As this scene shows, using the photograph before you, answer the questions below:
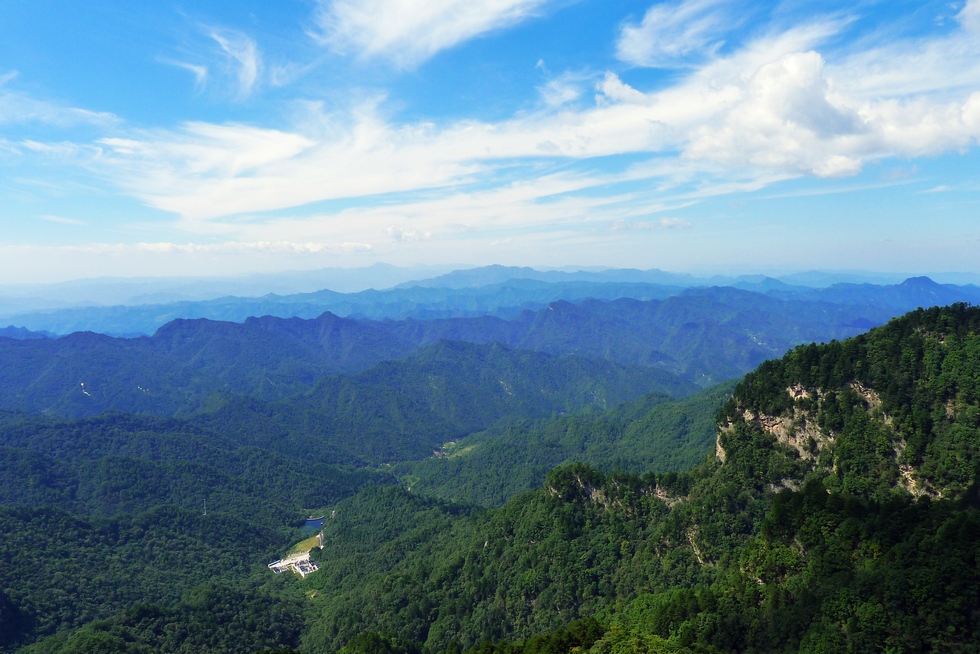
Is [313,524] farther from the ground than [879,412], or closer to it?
closer to it

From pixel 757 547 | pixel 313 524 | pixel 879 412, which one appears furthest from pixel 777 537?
pixel 313 524

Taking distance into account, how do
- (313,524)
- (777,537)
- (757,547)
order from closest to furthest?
(777,537)
(757,547)
(313,524)

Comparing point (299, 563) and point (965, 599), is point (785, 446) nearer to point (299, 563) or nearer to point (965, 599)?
point (965, 599)

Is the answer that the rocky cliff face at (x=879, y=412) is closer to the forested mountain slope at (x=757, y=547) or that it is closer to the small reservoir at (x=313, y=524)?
the forested mountain slope at (x=757, y=547)

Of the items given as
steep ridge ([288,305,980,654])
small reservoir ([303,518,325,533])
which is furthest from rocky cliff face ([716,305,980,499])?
small reservoir ([303,518,325,533])

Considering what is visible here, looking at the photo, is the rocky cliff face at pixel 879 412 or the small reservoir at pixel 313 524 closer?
Answer: the rocky cliff face at pixel 879 412

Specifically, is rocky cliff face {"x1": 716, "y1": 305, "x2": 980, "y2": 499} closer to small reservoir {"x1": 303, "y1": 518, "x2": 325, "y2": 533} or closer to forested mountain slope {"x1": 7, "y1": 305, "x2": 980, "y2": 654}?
forested mountain slope {"x1": 7, "y1": 305, "x2": 980, "y2": 654}

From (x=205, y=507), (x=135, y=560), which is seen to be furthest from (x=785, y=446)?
(x=205, y=507)

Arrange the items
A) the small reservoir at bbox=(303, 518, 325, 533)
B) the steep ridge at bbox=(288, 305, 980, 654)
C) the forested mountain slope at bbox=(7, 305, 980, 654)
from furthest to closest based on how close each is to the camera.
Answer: the small reservoir at bbox=(303, 518, 325, 533) → the forested mountain slope at bbox=(7, 305, 980, 654) → the steep ridge at bbox=(288, 305, 980, 654)

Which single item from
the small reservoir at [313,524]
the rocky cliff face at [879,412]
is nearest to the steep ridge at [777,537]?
the rocky cliff face at [879,412]

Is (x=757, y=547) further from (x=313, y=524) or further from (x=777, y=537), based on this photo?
(x=313, y=524)

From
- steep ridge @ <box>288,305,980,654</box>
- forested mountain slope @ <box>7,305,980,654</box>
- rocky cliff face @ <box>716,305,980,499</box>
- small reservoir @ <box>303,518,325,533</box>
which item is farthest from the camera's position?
small reservoir @ <box>303,518,325,533</box>
